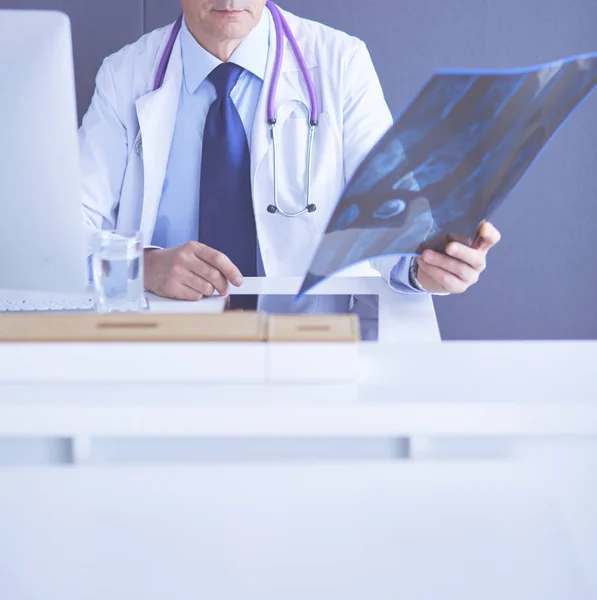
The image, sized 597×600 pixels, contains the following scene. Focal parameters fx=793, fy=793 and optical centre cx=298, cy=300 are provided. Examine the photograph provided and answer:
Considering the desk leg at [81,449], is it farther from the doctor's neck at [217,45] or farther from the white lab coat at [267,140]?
the doctor's neck at [217,45]

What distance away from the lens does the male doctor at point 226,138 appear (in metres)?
1.73

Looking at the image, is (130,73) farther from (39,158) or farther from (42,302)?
(39,158)

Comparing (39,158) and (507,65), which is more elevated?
(39,158)

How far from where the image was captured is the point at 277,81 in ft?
5.83

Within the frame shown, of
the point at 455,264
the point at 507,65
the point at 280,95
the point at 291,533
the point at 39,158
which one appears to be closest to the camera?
the point at 291,533

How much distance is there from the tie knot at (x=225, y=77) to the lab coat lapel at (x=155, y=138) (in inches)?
3.6

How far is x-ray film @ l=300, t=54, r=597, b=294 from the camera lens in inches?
33.0

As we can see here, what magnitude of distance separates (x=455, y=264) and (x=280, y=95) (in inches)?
30.6

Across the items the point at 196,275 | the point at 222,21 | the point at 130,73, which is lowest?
the point at 196,275

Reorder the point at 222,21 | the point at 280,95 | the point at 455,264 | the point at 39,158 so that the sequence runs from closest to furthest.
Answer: the point at 39,158, the point at 455,264, the point at 222,21, the point at 280,95

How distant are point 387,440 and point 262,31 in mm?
1338

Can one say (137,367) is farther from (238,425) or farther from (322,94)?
(322,94)

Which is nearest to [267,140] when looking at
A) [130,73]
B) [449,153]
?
[130,73]

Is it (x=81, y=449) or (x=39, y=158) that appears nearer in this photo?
(x=81, y=449)
